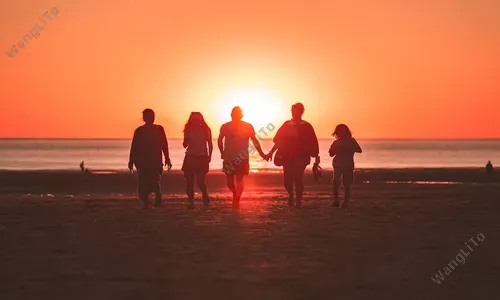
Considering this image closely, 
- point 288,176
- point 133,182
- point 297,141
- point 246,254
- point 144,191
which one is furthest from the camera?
point 133,182

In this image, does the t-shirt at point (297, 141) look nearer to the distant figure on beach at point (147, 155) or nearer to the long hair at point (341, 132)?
the long hair at point (341, 132)

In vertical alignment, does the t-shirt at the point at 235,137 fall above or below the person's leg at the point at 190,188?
above

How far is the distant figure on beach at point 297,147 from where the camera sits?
53.8 ft

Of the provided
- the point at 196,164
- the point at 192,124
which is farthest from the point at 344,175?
the point at 192,124

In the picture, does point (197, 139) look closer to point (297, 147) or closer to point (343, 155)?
point (297, 147)

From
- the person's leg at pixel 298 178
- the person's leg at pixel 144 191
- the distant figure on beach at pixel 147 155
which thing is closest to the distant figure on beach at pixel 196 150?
the distant figure on beach at pixel 147 155

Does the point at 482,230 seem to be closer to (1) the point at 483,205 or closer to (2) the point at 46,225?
(1) the point at 483,205

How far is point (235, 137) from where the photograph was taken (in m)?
16.7

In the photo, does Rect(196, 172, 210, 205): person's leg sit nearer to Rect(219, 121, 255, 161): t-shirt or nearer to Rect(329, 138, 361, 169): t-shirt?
Rect(219, 121, 255, 161): t-shirt

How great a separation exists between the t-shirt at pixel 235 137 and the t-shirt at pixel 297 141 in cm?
61

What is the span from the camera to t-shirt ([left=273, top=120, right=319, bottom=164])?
53.8ft

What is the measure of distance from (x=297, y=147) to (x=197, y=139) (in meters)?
2.03

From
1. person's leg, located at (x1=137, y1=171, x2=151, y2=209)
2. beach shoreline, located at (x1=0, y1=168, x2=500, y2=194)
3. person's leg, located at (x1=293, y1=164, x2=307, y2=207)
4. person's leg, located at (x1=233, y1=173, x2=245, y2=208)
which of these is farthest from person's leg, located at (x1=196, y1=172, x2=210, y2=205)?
beach shoreline, located at (x1=0, y1=168, x2=500, y2=194)

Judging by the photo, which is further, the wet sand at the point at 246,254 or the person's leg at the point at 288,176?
the person's leg at the point at 288,176
